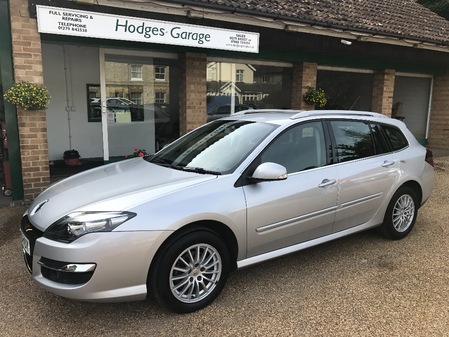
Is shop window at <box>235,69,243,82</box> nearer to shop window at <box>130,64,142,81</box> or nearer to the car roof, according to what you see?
shop window at <box>130,64,142,81</box>

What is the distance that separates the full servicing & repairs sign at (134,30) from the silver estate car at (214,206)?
2432 mm

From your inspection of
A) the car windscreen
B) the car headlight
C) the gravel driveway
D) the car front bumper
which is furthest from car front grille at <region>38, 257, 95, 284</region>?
the car windscreen

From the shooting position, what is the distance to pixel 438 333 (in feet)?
9.37

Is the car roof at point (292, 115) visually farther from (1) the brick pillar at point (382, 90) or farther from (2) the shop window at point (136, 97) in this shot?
(1) the brick pillar at point (382, 90)

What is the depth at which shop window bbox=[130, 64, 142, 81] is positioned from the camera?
8.45m

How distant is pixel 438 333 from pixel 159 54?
6.95 metres

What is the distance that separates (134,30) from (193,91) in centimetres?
243

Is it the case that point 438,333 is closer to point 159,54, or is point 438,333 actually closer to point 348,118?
point 348,118

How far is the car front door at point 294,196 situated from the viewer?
3340 millimetres

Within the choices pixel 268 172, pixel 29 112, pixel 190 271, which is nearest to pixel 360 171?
pixel 268 172

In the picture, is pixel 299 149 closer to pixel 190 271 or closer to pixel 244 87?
pixel 190 271

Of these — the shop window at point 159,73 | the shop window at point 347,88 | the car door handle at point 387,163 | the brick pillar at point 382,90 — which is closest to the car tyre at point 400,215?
the car door handle at point 387,163

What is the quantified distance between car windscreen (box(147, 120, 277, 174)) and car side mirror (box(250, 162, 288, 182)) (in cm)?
23

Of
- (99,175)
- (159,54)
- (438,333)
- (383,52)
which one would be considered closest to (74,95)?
(159,54)
